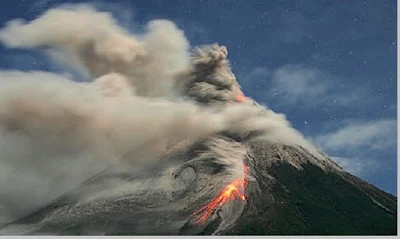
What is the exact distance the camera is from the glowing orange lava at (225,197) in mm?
92925

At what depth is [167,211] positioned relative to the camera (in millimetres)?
99125

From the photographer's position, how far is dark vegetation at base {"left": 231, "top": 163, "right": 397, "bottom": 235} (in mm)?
86188

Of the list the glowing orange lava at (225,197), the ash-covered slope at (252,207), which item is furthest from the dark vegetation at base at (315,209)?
the glowing orange lava at (225,197)

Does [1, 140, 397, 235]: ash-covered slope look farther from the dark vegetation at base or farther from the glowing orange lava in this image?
the glowing orange lava

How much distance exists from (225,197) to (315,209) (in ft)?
48.3

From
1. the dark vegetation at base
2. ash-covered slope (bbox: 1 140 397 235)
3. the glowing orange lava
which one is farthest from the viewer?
the glowing orange lava

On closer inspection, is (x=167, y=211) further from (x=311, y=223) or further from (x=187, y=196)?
(x=311, y=223)

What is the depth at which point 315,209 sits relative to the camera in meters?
97.3

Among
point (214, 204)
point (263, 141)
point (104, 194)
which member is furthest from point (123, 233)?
point (263, 141)

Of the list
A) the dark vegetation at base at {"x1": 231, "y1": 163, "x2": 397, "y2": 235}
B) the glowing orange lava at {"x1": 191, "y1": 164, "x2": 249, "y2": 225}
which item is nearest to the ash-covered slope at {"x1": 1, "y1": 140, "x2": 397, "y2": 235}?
the dark vegetation at base at {"x1": 231, "y1": 163, "x2": 397, "y2": 235}

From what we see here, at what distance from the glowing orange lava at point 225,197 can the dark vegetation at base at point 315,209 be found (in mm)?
3841

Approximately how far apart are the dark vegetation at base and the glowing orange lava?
3841mm

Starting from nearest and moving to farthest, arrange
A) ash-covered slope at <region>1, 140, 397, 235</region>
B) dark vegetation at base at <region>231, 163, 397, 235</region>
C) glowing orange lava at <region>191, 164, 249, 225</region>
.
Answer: dark vegetation at base at <region>231, 163, 397, 235</region>, ash-covered slope at <region>1, 140, 397, 235</region>, glowing orange lava at <region>191, 164, 249, 225</region>

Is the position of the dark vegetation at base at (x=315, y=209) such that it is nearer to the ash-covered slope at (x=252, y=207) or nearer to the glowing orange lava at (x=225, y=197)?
the ash-covered slope at (x=252, y=207)
